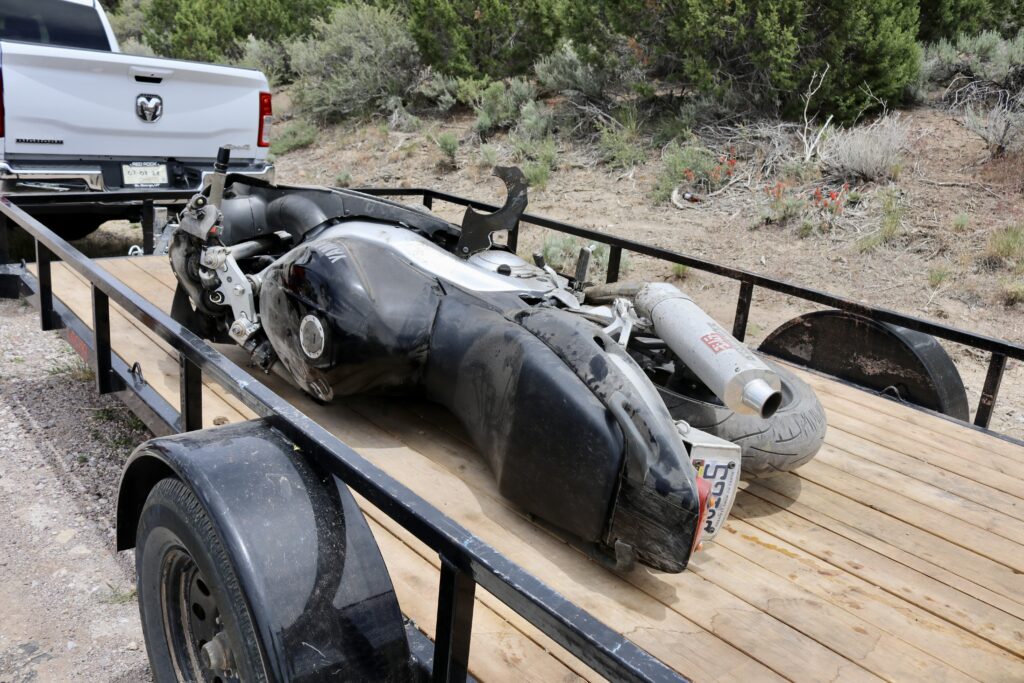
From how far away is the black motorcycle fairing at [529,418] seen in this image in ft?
7.34

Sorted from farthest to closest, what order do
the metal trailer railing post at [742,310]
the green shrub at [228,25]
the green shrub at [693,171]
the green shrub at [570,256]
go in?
the green shrub at [228,25] < the green shrub at [693,171] < the green shrub at [570,256] < the metal trailer railing post at [742,310]

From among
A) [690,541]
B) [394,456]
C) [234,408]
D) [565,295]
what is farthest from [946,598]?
[234,408]

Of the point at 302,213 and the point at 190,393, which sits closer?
the point at 190,393

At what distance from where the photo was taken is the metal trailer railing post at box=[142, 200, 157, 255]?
5125mm

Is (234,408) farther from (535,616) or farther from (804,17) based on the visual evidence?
(804,17)

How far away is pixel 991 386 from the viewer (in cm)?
346

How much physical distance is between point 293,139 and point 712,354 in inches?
540

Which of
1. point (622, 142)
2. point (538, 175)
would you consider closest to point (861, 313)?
point (538, 175)

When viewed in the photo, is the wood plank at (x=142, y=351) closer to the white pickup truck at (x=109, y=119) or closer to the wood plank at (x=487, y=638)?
the white pickup truck at (x=109, y=119)

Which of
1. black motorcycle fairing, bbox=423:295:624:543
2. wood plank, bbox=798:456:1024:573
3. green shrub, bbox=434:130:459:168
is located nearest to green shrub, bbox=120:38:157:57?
green shrub, bbox=434:130:459:168

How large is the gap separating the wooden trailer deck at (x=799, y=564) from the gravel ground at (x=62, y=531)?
62cm

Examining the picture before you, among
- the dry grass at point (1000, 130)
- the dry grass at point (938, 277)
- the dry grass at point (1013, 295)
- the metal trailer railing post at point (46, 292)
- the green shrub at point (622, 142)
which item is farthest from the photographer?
the green shrub at point (622, 142)

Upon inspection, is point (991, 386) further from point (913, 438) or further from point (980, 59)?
point (980, 59)

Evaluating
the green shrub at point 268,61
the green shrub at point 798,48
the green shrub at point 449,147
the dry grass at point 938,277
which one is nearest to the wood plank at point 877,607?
the dry grass at point 938,277
